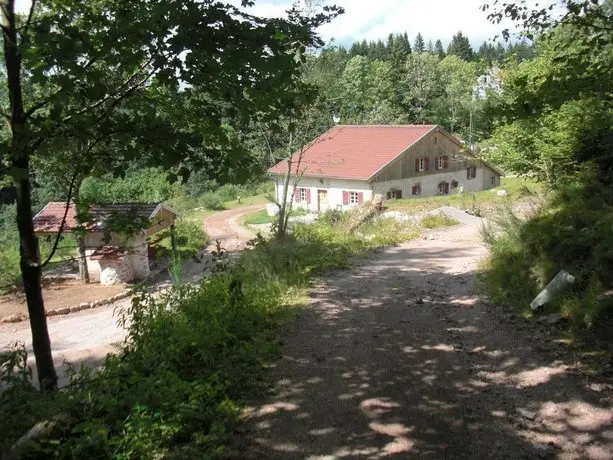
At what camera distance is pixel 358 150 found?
3825 centimetres

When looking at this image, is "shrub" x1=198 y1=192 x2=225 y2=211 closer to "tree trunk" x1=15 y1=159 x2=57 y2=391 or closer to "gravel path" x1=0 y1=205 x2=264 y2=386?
"gravel path" x1=0 y1=205 x2=264 y2=386

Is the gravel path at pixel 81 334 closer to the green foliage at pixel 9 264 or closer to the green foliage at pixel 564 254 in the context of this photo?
the green foliage at pixel 9 264

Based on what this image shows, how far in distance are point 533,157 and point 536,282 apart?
12.2 m

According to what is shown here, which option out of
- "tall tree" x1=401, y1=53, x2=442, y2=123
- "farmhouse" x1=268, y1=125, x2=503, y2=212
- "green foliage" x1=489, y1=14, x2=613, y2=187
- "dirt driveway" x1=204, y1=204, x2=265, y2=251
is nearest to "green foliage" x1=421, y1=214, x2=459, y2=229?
"green foliage" x1=489, y1=14, x2=613, y2=187

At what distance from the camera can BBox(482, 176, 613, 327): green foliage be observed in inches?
258

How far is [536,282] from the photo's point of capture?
25.7 ft

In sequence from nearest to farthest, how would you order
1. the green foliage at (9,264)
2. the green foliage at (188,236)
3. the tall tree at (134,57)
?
the tall tree at (134,57) → the green foliage at (9,264) → the green foliage at (188,236)

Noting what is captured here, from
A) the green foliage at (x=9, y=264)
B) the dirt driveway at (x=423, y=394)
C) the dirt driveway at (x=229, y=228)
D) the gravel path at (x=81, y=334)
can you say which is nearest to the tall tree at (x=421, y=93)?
the dirt driveway at (x=229, y=228)

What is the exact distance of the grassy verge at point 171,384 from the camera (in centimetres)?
377

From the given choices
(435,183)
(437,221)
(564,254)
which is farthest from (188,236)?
(564,254)

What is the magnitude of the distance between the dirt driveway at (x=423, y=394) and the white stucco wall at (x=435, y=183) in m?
28.7

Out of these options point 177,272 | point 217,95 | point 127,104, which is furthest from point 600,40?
point 177,272

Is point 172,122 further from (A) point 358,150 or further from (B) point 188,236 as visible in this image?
(A) point 358,150

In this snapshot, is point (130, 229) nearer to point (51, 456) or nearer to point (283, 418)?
point (51, 456)
